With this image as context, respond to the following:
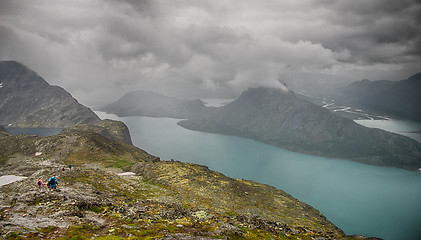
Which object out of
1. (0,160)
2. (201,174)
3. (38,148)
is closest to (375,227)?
(201,174)

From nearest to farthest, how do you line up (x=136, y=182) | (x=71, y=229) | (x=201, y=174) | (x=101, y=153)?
(x=71, y=229) → (x=136, y=182) → (x=201, y=174) → (x=101, y=153)

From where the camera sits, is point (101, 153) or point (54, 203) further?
point (101, 153)

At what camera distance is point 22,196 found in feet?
75.2

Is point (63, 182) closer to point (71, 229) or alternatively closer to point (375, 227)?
point (71, 229)

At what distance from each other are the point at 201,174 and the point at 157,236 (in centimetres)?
4623

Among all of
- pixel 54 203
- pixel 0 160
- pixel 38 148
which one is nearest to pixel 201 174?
pixel 54 203

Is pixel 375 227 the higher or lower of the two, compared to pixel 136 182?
lower

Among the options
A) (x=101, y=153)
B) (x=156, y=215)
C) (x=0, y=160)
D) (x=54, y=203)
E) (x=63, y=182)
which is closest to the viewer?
(x=54, y=203)

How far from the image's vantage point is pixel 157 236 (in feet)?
61.4

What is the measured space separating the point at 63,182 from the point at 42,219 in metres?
16.8

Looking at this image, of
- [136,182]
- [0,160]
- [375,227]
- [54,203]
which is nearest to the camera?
[54,203]

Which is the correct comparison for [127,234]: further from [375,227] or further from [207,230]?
[375,227]

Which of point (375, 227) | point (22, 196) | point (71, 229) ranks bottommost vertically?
point (375, 227)

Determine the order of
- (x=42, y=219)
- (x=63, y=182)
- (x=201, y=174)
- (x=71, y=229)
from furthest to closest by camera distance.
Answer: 1. (x=201, y=174)
2. (x=63, y=182)
3. (x=42, y=219)
4. (x=71, y=229)
